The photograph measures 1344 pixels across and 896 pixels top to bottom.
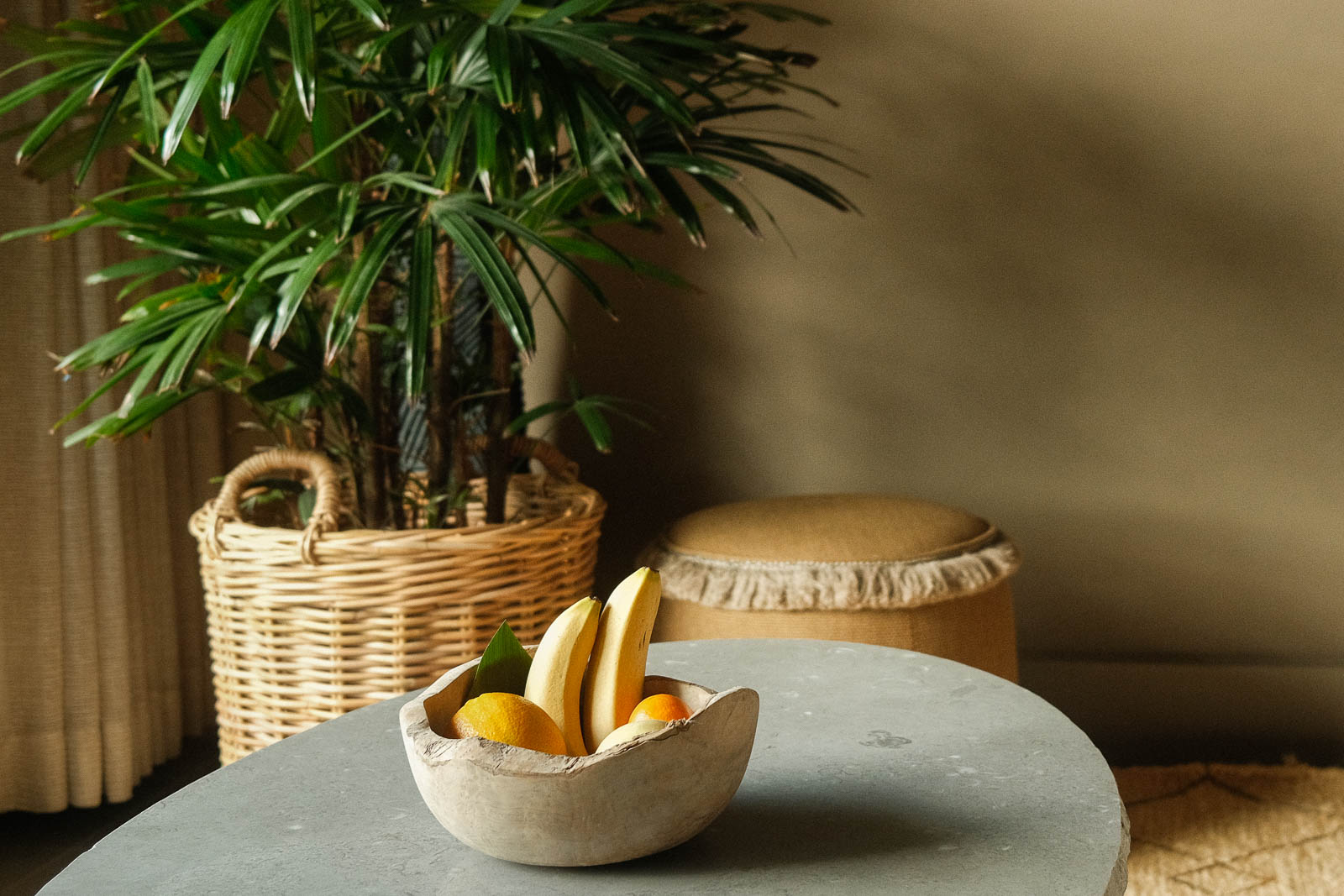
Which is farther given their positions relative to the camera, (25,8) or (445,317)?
(25,8)

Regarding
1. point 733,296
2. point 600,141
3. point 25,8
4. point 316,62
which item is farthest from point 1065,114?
point 25,8

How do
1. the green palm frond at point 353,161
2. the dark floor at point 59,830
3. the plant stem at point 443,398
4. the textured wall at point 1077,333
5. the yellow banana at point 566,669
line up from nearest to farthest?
the yellow banana at point 566,669 → the green palm frond at point 353,161 → the plant stem at point 443,398 → the dark floor at point 59,830 → the textured wall at point 1077,333

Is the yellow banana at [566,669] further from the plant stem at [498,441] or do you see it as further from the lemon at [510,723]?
the plant stem at [498,441]

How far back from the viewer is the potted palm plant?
1.24 m

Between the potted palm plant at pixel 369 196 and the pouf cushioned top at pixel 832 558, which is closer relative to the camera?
the potted palm plant at pixel 369 196

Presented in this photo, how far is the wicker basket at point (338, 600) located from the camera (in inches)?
54.9

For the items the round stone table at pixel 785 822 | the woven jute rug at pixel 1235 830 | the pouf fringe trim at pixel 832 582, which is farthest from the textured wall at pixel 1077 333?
the round stone table at pixel 785 822

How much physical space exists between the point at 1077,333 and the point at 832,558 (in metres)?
0.86

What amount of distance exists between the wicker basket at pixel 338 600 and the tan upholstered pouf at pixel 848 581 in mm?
234

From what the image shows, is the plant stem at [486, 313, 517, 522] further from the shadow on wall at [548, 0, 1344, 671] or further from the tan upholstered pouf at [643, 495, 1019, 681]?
the shadow on wall at [548, 0, 1344, 671]

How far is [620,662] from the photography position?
747mm

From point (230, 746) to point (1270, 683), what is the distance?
1850 mm

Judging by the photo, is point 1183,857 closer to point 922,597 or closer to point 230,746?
point 922,597

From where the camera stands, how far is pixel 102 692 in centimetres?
191
